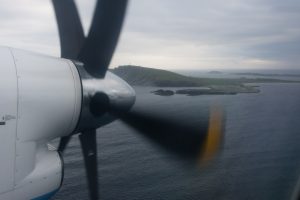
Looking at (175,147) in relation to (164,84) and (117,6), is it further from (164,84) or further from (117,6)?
(164,84)

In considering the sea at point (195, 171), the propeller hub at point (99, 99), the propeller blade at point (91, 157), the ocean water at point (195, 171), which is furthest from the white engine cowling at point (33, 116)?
the sea at point (195, 171)

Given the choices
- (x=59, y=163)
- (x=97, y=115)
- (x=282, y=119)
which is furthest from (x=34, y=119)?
(x=282, y=119)

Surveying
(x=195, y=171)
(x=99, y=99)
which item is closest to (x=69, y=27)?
(x=99, y=99)

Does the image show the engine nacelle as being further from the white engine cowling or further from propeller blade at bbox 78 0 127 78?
propeller blade at bbox 78 0 127 78

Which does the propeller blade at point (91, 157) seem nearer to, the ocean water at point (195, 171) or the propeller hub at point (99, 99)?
the propeller hub at point (99, 99)

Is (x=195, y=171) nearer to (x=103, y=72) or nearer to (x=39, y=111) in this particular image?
(x=103, y=72)

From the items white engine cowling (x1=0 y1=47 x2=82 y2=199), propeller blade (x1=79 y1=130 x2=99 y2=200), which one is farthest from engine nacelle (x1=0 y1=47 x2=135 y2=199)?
propeller blade (x1=79 y1=130 x2=99 y2=200)
